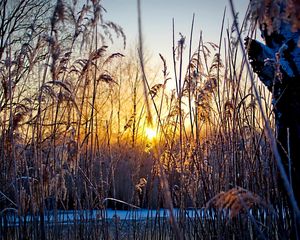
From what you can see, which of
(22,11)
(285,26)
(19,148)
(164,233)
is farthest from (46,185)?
(22,11)

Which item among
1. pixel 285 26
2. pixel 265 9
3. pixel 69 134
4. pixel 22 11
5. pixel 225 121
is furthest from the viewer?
pixel 22 11

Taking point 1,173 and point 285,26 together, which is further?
point 1,173

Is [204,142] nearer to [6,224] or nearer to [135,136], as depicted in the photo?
[135,136]

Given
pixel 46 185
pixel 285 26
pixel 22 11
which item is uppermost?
pixel 22 11

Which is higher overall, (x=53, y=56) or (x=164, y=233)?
(x=53, y=56)

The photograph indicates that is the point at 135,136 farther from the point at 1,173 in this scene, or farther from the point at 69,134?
the point at 1,173

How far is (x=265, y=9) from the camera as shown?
0.78 m

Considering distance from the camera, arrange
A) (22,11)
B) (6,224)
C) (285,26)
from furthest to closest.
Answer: (22,11), (6,224), (285,26)

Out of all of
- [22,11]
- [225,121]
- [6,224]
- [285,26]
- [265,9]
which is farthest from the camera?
[22,11]

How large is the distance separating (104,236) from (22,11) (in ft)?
42.1

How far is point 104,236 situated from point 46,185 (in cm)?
44

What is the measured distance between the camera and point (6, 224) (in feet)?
8.76

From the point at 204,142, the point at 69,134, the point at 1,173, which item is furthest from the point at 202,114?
the point at 1,173

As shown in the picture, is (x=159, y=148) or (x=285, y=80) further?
(x=159, y=148)
